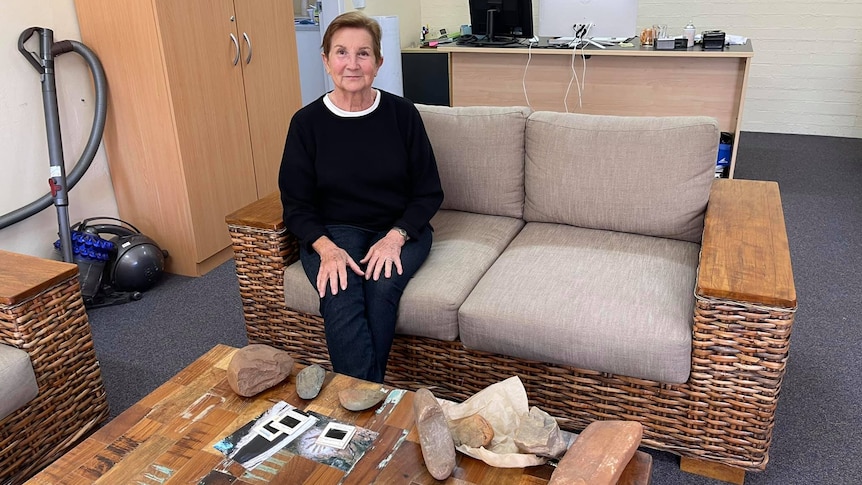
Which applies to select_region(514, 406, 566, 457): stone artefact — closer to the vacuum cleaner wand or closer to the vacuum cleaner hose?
the vacuum cleaner wand

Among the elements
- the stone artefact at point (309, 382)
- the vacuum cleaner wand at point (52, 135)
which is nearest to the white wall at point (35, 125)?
the vacuum cleaner wand at point (52, 135)

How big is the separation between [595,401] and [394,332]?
1.91ft

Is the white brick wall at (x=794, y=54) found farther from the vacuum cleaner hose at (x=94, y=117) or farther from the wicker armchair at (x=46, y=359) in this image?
the wicker armchair at (x=46, y=359)

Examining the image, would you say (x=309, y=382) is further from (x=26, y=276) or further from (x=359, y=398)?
(x=26, y=276)

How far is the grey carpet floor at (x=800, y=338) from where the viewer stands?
71.2 inches

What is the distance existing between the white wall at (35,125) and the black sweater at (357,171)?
132cm

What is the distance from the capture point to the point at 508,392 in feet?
4.60

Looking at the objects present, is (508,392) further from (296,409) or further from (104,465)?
(104,465)

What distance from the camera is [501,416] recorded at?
134cm

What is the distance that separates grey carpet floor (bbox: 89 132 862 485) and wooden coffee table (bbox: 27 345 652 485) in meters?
0.81

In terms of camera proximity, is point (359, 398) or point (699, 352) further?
point (699, 352)

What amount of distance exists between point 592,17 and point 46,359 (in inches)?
134

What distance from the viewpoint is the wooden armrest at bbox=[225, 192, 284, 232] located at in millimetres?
Answer: 2037

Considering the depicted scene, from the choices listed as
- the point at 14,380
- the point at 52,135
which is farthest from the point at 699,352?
the point at 52,135
